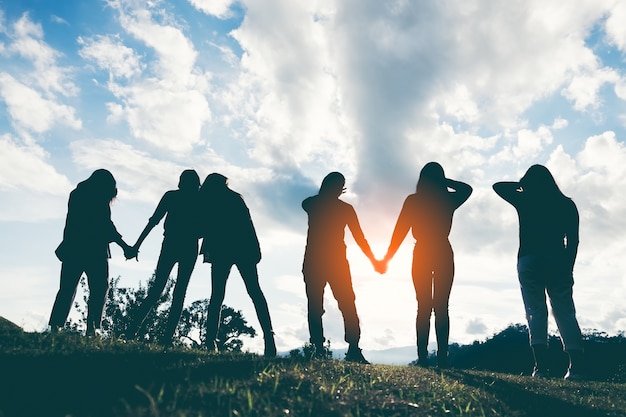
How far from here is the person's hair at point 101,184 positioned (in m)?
8.41

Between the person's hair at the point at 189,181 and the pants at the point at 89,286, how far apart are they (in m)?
1.83

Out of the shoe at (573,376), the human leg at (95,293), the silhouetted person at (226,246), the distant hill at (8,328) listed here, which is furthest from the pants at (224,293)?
the shoe at (573,376)

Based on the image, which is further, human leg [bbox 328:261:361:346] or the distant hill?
human leg [bbox 328:261:361:346]

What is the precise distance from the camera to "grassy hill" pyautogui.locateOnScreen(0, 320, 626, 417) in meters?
3.36

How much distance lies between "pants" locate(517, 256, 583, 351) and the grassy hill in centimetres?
162

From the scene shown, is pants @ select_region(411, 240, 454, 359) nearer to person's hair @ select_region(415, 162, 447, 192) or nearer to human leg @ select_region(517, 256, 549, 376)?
person's hair @ select_region(415, 162, 447, 192)

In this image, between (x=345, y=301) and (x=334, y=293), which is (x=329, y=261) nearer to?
(x=334, y=293)

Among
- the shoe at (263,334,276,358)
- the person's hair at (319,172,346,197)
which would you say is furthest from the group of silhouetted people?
the person's hair at (319,172,346,197)

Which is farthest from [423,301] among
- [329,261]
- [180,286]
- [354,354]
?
[180,286]

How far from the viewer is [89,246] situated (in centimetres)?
819

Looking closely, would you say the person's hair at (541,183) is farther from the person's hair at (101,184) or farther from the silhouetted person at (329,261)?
the person's hair at (101,184)

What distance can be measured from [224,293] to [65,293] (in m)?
2.55

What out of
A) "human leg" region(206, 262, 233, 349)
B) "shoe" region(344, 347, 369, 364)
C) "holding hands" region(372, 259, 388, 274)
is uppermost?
"holding hands" region(372, 259, 388, 274)

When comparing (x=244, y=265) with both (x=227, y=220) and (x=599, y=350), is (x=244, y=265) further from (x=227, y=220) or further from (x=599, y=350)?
(x=599, y=350)
